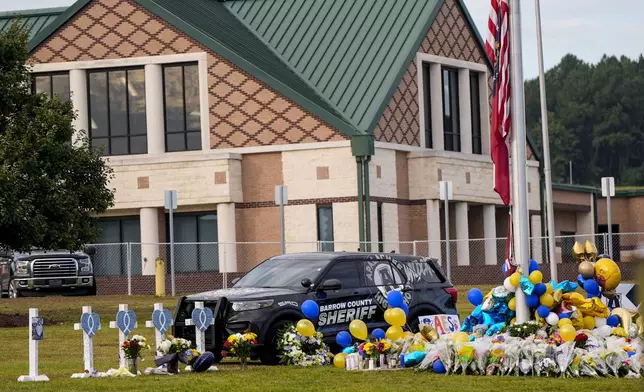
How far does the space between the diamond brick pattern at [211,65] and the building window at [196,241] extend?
2.84 metres

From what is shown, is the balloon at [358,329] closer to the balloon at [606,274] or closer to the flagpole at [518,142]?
the flagpole at [518,142]

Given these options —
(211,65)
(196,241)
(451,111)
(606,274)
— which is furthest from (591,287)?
(451,111)

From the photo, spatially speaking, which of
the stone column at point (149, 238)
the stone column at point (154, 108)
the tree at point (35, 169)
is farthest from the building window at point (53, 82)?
the tree at point (35, 169)

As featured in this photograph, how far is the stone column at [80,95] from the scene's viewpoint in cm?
5131

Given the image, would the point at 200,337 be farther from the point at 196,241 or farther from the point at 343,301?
the point at 196,241

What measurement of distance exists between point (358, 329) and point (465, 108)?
3601 centimetres

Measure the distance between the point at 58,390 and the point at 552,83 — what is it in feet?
477

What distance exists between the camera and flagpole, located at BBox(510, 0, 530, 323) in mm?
20203

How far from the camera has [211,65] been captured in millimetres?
50375

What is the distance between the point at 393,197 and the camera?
2037 inches

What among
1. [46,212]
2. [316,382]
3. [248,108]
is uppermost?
[248,108]

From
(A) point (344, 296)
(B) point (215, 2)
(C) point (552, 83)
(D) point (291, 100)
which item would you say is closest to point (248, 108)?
(D) point (291, 100)

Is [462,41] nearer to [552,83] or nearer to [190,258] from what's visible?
[190,258]

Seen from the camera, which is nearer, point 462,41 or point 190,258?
point 190,258
